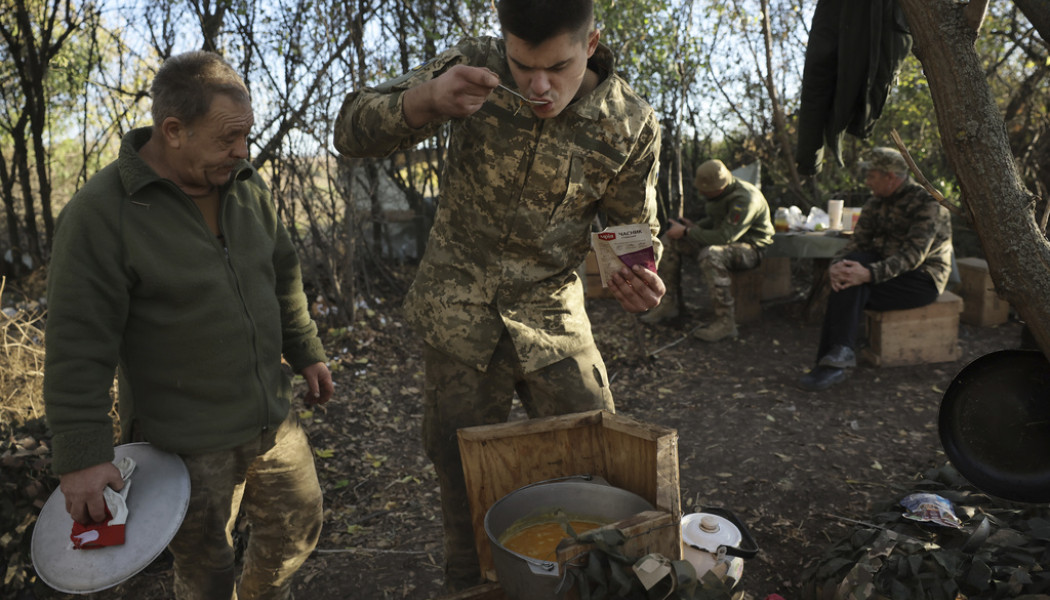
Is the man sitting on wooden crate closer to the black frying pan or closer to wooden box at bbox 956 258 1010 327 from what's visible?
wooden box at bbox 956 258 1010 327

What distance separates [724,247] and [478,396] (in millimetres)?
4850

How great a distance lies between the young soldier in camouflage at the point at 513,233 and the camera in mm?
2111

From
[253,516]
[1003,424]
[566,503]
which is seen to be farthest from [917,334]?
[253,516]

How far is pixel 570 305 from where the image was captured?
236 centimetres

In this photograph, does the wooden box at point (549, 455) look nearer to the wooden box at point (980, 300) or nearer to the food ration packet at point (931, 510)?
the food ration packet at point (931, 510)

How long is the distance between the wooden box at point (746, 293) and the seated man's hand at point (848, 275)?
5.06ft

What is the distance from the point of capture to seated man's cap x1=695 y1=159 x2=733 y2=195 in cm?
666

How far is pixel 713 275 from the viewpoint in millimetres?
6484

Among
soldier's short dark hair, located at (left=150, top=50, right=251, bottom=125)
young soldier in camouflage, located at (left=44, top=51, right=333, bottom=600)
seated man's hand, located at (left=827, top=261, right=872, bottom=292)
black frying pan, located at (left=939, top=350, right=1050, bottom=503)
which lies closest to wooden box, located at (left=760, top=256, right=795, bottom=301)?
seated man's hand, located at (left=827, top=261, right=872, bottom=292)

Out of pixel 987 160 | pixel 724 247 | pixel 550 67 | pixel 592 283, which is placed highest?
pixel 550 67

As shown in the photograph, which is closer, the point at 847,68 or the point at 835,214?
the point at 847,68

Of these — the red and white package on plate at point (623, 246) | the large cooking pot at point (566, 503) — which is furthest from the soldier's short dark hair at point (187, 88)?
the large cooking pot at point (566, 503)

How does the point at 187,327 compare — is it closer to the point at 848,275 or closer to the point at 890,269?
the point at 848,275

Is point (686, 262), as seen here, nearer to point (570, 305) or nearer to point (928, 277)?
point (928, 277)
